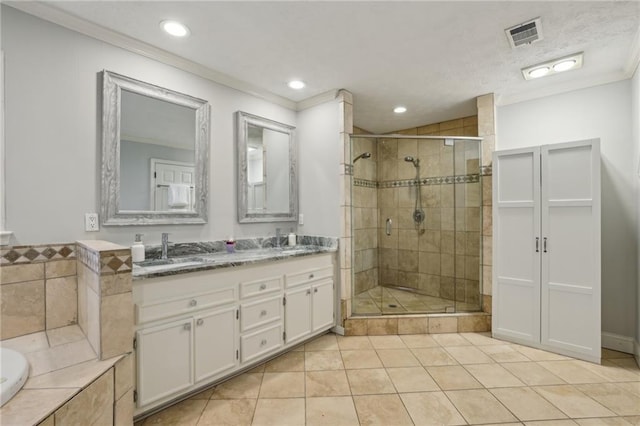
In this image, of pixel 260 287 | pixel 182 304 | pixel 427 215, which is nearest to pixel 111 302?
pixel 182 304

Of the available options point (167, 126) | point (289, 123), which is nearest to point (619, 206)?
point (289, 123)

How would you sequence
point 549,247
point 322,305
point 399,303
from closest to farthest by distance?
point 549,247 < point 322,305 < point 399,303

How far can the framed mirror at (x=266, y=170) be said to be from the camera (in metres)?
2.79

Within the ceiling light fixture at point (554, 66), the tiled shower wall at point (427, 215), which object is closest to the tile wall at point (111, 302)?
the tiled shower wall at point (427, 215)

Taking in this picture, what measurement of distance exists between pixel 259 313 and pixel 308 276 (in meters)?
0.60

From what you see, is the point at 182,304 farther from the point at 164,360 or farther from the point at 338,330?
the point at 338,330

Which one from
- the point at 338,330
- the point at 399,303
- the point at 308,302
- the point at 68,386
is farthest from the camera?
the point at 399,303

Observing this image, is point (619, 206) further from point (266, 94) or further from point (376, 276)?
point (266, 94)

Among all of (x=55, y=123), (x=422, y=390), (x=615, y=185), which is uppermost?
(x=55, y=123)

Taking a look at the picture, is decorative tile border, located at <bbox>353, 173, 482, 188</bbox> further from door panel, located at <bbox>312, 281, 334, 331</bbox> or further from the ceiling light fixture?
door panel, located at <bbox>312, 281, 334, 331</bbox>

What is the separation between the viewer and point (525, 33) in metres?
2.05

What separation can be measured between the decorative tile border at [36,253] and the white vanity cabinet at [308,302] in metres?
1.51

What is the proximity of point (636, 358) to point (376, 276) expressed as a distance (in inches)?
93.5

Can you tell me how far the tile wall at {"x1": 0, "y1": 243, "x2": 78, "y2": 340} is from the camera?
65.0 inches
